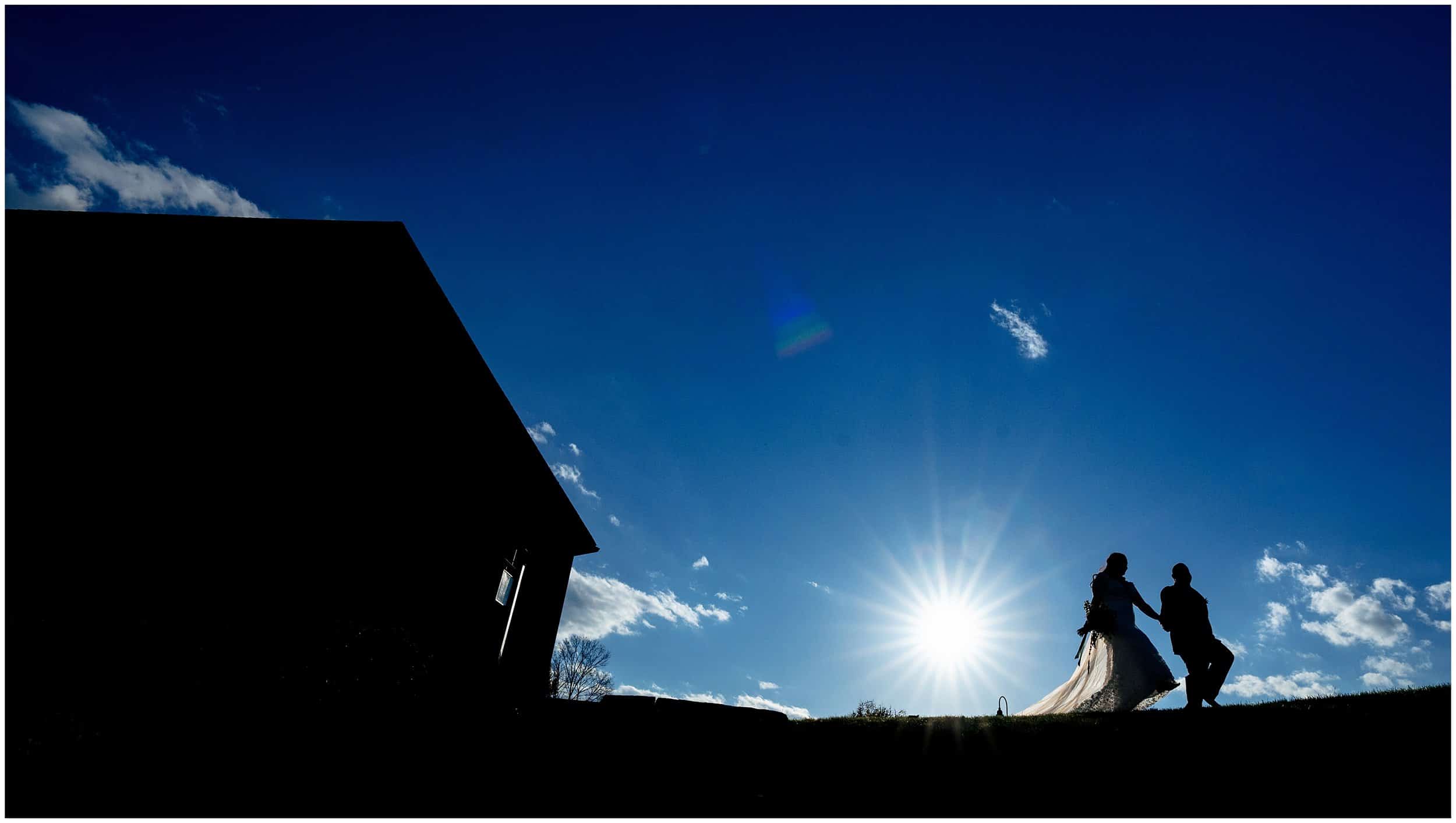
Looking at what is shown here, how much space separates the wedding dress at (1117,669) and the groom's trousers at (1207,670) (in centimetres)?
25

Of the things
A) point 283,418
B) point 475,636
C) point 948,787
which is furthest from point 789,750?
point 475,636

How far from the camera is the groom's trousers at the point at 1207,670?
7.46m

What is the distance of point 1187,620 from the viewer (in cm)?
764

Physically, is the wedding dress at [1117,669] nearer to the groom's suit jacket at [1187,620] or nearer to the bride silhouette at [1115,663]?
the bride silhouette at [1115,663]

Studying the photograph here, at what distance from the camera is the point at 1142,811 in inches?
181

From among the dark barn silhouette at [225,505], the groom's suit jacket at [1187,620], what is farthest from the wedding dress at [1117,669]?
the dark barn silhouette at [225,505]

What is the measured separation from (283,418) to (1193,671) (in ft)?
41.0

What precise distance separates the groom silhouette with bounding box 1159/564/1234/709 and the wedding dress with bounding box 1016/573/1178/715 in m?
0.28

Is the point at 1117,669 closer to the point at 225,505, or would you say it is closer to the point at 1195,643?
the point at 1195,643

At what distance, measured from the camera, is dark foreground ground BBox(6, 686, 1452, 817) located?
15.5ft

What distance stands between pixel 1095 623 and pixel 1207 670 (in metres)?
1.23

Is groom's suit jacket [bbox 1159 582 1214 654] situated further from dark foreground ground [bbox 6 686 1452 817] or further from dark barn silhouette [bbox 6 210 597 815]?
dark barn silhouette [bbox 6 210 597 815]

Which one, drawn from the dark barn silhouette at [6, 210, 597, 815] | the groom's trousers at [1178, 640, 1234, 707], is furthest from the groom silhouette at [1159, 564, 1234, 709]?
the dark barn silhouette at [6, 210, 597, 815]

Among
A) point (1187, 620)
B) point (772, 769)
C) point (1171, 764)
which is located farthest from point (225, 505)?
point (1187, 620)
